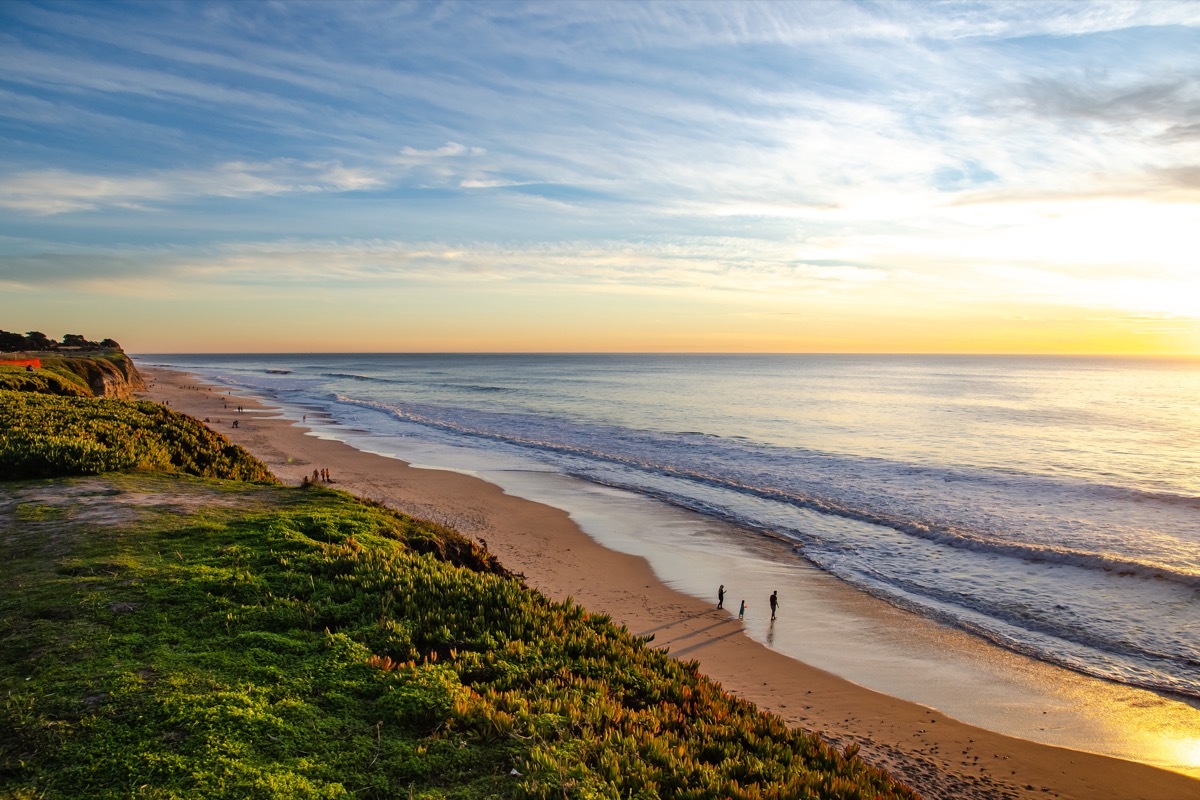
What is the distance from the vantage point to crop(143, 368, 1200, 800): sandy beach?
961 centimetres

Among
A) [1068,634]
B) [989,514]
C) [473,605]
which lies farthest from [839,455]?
[473,605]

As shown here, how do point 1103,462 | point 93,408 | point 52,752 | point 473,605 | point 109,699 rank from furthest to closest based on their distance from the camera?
point 1103,462
point 93,408
point 473,605
point 109,699
point 52,752

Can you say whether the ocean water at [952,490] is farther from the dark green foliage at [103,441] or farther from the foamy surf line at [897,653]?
the dark green foliage at [103,441]

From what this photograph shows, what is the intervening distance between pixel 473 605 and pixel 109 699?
150 inches

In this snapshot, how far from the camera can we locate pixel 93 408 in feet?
60.6

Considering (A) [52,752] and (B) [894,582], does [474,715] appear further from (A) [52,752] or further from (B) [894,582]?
(B) [894,582]

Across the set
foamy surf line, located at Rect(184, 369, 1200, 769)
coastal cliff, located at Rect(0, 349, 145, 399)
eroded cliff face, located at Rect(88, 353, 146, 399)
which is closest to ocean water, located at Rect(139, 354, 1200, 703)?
foamy surf line, located at Rect(184, 369, 1200, 769)

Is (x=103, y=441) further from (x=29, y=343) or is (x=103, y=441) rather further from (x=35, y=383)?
(x=29, y=343)

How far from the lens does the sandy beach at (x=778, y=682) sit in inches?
378

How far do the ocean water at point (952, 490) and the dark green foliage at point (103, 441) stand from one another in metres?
17.2

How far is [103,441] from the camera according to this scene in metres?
15.5

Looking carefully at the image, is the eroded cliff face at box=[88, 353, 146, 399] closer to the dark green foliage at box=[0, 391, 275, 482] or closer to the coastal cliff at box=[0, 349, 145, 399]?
the coastal cliff at box=[0, 349, 145, 399]

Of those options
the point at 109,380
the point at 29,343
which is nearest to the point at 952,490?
the point at 109,380

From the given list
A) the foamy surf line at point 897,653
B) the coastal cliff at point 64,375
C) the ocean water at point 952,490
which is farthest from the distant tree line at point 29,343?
the foamy surf line at point 897,653
